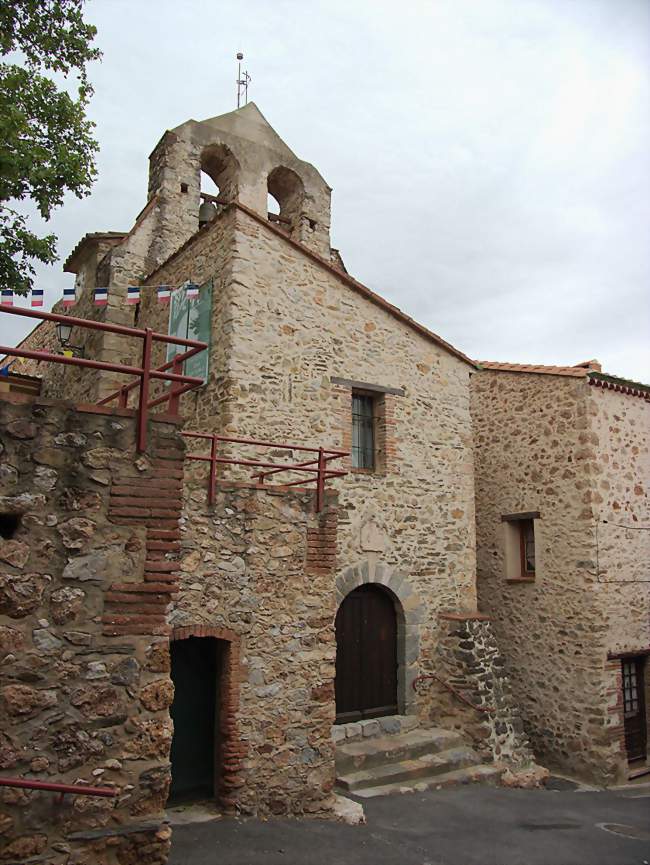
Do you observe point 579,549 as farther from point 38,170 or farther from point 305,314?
point 38,170

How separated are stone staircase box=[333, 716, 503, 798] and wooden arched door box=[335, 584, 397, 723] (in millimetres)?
296

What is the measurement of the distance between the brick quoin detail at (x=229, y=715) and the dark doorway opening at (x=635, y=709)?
7.99 meters

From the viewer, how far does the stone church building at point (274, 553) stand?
3.82m

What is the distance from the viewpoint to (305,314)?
407 inches

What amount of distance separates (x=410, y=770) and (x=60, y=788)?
22.3ft

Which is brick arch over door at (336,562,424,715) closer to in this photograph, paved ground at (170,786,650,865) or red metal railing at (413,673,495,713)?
red metal railing at (413,673,495,713)

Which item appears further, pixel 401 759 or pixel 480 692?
pixel 480 692

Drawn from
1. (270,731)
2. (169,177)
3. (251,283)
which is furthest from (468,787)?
(169,177)

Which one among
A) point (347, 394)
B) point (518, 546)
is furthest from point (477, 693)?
point (347, 394)

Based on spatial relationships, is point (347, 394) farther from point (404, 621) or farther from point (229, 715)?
point (229, 715)

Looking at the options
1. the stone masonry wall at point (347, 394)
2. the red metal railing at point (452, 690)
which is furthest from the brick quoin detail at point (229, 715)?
the red metal railing at point (452, 690)

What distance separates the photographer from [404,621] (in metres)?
10.7

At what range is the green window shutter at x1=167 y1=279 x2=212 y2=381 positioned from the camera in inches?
389

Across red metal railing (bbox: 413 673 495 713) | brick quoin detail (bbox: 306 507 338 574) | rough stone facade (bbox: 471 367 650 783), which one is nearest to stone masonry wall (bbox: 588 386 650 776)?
rough stone facade (bbox: 471 367 650 783)
